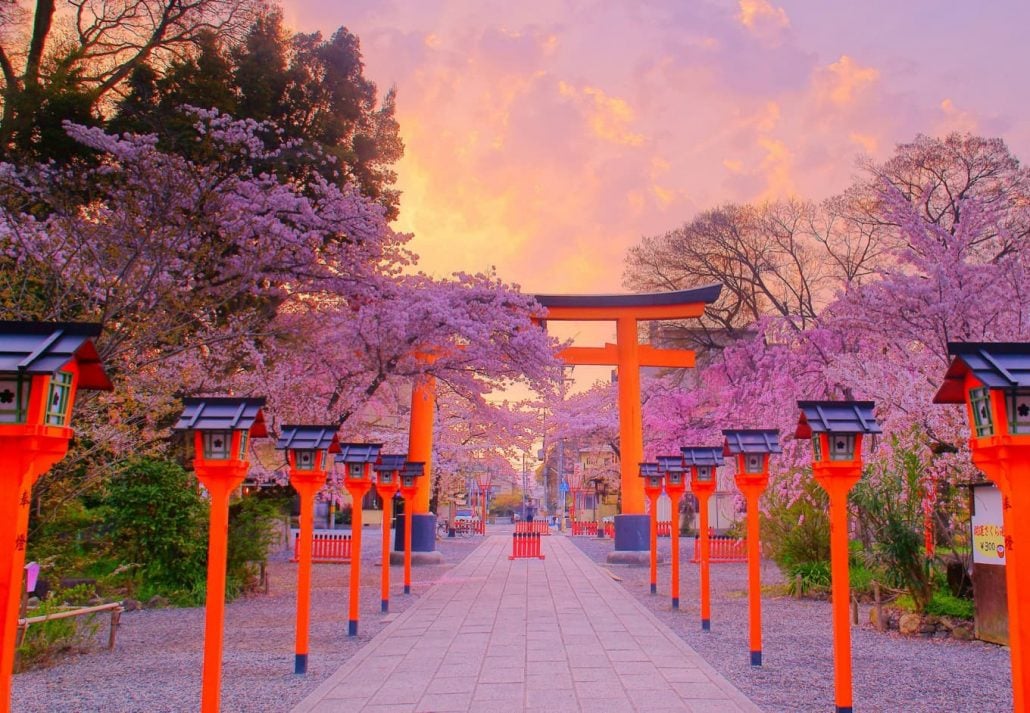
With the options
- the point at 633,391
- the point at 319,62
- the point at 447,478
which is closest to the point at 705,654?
the point at 633,391

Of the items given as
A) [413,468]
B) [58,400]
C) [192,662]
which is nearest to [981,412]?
[58,400]

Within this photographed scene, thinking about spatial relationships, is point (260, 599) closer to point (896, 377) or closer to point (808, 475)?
point (808, 475)

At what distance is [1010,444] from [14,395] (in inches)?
205

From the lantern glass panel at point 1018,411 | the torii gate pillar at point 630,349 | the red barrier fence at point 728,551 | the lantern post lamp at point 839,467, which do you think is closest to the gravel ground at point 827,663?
the lantern post lamp at point 839,467

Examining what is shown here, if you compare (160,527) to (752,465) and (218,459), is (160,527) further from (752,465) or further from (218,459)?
(752,465)

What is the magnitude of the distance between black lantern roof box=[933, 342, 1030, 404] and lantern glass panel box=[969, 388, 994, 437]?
0.10 m

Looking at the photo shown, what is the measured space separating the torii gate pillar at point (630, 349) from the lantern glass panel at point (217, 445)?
50.4 ft

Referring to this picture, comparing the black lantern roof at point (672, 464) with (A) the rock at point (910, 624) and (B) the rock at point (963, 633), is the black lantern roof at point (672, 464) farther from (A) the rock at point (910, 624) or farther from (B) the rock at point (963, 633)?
(B) the rock at point (963, 633)

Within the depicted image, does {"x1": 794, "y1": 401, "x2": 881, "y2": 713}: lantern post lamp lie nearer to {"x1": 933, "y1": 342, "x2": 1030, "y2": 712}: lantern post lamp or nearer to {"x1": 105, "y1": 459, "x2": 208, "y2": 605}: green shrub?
{"x1": 933, "y1": 342, "x2": 1030, "y2": 712}: lantern post lamp

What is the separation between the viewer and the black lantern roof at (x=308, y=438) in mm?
8969

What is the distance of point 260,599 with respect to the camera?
1450 cm

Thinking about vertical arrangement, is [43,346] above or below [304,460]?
above

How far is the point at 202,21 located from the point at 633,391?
44.0 ft

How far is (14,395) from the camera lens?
14.1 feet
